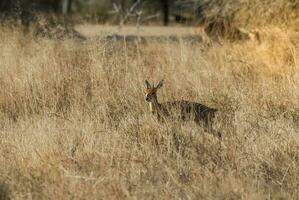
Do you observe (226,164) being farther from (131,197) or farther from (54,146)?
(54,146)

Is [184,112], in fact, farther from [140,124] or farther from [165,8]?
[165,8]

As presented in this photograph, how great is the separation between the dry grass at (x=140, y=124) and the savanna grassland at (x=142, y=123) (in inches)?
0.5

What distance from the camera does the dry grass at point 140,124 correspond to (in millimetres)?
5066

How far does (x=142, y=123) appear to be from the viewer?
6336mm

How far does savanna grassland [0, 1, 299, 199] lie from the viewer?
5074 mm

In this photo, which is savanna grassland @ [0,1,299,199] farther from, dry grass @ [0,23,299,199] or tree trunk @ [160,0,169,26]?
tree trunk @ [160,0,169,26]

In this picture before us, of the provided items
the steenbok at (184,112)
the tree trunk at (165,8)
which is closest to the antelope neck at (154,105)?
the steenbok at (184,112)

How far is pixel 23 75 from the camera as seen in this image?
832 centimetres

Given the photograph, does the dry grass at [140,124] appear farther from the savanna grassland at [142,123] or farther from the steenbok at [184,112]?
the steenbok at [184,112]

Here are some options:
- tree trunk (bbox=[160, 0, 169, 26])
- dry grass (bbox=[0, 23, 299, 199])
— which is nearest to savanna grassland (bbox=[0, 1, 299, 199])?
dry grass (bbox=[0, 23, 299, 199])

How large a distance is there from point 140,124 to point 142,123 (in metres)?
0.03

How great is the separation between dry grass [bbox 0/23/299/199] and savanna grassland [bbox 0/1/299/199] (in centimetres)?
1

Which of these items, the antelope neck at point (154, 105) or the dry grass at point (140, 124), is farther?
the antelope neck at point (154, 105)

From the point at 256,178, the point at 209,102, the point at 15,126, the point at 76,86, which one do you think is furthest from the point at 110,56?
the point at 256,178
